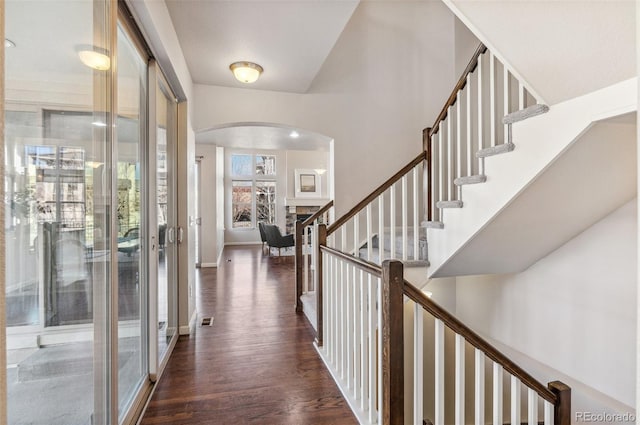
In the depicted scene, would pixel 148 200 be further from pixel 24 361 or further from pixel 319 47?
pixel 319 47

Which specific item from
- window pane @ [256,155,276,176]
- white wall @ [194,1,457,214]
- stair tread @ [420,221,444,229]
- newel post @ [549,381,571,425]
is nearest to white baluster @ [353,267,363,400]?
newel post @ [549,381,571,425]

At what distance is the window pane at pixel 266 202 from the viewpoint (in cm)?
982

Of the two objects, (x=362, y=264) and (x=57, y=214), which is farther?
(x=362, y=264)

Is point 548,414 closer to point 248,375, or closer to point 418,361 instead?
point 418,361

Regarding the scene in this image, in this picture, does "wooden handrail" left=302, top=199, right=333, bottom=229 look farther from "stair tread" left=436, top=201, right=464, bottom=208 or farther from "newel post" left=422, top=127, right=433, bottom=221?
"stair tread" left=436, top=201, right=464, bottom=208

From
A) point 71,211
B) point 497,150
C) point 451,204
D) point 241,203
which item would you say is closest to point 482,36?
point 497,150

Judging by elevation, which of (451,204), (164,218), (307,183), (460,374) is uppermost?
(307,183)

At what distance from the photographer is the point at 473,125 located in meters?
4.05

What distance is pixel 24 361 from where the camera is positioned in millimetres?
875

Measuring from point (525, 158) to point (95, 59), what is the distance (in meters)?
2.31

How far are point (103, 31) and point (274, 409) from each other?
2.19 meters

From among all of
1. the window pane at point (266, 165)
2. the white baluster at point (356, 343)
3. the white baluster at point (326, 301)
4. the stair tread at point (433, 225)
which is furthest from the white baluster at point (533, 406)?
the window pane at point (266, 165)

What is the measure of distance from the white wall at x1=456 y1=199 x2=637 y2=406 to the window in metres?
7.57

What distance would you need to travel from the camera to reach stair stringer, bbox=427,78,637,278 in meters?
1.46
